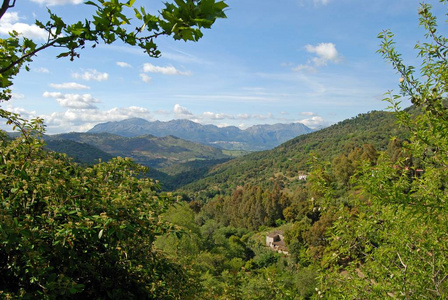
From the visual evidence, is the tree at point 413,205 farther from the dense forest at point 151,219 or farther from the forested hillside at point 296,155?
the forested hillside at point 296,155

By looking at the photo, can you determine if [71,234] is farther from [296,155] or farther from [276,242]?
[296,155]

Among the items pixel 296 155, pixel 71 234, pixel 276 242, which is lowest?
pixel 276 242

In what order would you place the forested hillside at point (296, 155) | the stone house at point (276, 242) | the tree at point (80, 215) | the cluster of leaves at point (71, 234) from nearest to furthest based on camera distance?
1. the tree at point (80, 215)
2. the cluster of leaves at point (71, 234)
3. the stone house at point (276, 242)
4. the forested hillside at point (296, 155)

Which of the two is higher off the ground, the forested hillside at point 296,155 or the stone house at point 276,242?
the forested hillside at point 296,155

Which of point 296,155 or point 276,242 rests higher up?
point 296,155

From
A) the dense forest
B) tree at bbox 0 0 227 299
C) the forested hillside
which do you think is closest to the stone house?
the dense forest

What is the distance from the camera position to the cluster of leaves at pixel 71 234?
8.21 ft

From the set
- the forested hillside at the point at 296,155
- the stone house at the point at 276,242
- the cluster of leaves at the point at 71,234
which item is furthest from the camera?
the forested hillside at the point at 296,155

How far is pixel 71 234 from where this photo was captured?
2600mm

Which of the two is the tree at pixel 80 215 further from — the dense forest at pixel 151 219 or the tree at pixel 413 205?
the tree at pixel 413 205

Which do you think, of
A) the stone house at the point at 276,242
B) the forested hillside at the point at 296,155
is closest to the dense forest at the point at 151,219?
the stone house at the point at 276,242

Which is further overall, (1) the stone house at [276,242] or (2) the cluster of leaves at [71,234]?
(1) the stone house at [276,242]

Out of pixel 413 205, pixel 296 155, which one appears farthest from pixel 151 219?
pixel 296 155

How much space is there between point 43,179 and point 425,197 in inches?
199
